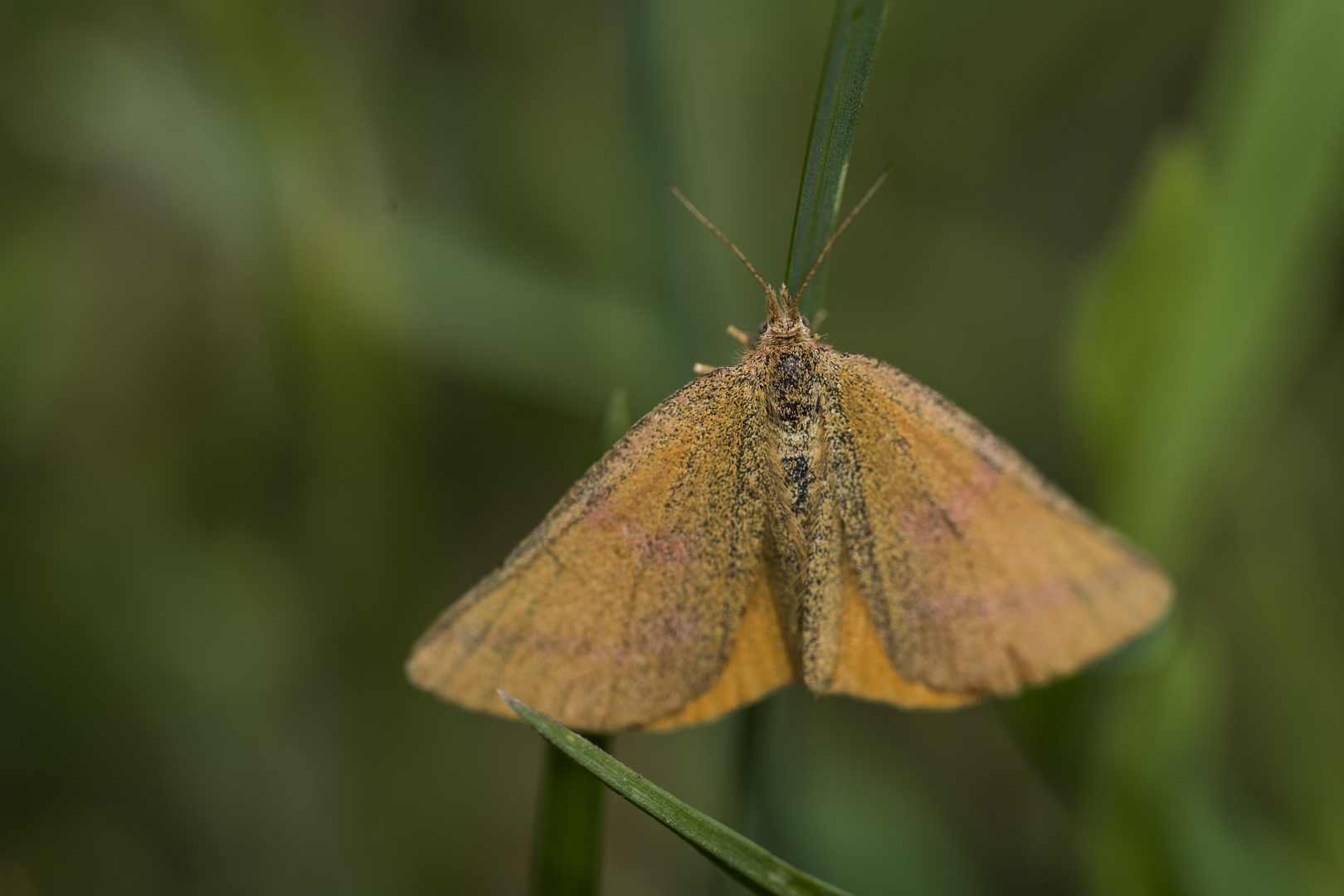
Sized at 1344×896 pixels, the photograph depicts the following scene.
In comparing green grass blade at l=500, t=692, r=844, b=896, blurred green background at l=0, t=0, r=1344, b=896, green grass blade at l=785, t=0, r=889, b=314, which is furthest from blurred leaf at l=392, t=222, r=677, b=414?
green grass blade at l=500, t=692, r=844, b=896

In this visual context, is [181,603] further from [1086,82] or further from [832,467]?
[1086,82]

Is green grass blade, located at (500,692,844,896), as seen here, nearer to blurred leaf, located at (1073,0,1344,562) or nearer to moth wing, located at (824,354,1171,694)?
moth wing, located at (824,354,1171,694)

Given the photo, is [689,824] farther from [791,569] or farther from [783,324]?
[783,324]

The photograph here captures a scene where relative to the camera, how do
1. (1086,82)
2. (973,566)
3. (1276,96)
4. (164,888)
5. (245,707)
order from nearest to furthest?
(973,566) < (1276,96) < (164,888) < (245,707) < (1086,82)

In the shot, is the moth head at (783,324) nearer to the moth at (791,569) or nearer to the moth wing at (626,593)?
the moth at (791,569)

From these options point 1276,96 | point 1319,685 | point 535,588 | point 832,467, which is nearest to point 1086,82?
point 1276,96

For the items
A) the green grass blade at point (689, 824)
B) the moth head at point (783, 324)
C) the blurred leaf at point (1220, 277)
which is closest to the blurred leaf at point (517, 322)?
the moth head at point (783, 324)

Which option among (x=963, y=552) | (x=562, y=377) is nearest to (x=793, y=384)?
(x=963, y=552)
